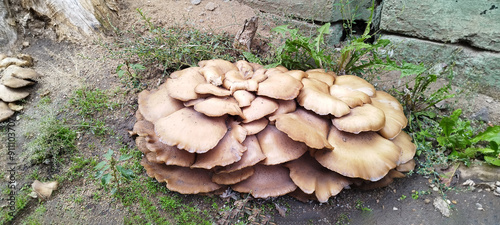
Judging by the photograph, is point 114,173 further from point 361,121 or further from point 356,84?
point 356,84

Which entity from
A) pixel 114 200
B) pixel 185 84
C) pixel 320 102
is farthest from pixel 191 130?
pixel 320 102

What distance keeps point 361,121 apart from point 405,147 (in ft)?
2.29

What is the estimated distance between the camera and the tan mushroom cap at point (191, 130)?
216 centimetres

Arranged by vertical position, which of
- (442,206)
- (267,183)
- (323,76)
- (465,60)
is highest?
(323,76)

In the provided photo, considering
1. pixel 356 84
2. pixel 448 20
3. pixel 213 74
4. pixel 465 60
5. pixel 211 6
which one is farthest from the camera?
pixel 211 6

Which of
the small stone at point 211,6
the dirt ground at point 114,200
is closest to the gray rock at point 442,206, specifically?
the dirt ground at point 114,200

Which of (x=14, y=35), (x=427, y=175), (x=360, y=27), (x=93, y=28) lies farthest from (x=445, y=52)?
(x=14, y=35)

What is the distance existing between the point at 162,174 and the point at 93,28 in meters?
2.72

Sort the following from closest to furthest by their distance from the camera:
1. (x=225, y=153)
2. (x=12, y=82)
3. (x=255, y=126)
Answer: (x=225, y=153)
(x=255, y=126)
(x=12, y=82)

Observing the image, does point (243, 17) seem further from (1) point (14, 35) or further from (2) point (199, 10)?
(1) point (14, 35)

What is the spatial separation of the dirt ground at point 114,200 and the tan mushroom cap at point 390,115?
0.59 metres

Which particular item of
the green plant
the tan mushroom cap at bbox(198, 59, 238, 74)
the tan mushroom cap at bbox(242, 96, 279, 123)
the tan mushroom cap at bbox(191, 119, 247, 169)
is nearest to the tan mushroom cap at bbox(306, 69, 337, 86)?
the tan mushroom cap at bbox(242, 96, 279, 123)

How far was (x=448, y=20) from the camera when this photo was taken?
137 inches

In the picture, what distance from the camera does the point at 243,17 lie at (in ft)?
14.8
